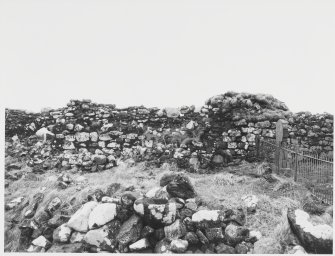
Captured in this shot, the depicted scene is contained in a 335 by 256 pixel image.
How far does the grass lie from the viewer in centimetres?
395

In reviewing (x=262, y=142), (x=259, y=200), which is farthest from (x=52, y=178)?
(x=262, y=142)

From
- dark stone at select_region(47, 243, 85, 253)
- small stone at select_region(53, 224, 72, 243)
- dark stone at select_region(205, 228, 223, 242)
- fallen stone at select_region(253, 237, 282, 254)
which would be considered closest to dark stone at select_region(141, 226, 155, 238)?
dark stone at select_region(205, 228, 223, 242)

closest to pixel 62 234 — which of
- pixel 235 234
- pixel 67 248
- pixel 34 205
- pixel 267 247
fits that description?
pixel 67 248

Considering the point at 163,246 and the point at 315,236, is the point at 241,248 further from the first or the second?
the point at 163,246

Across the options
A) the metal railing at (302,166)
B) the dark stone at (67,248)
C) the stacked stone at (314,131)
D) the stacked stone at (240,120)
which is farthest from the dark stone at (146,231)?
the stacked stone at (314,131)

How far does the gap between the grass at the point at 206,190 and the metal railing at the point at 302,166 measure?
0.39 meters

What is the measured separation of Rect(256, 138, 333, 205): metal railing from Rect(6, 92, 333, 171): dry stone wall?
40 cm

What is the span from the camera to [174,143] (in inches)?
271

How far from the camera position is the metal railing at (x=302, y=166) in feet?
15.9

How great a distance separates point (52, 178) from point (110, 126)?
2115 mm

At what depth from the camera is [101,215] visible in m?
3.85

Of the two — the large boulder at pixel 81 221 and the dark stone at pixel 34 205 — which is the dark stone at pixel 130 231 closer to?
the large boulder at pixel 81 221

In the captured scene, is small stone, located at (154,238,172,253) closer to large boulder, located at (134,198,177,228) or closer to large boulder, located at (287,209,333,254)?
large boulder, located at (134,198,177,228)

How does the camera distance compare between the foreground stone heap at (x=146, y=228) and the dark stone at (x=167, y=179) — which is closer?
the foreground stone heap at (x=146, y=228)
